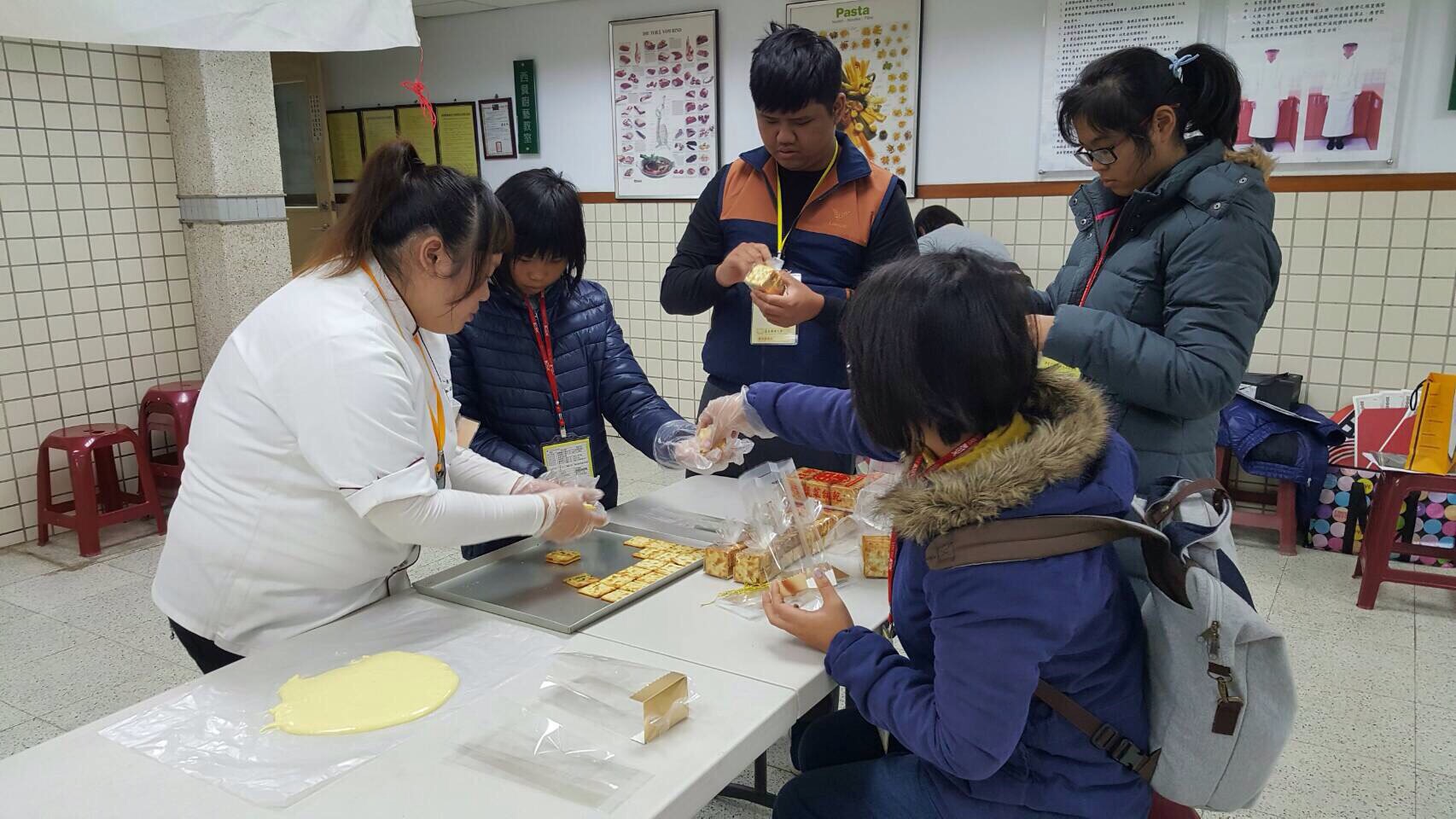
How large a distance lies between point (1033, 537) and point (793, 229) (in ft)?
4.51

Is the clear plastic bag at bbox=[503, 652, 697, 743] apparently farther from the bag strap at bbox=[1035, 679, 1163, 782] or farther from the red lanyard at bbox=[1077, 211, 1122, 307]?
the red lanyard at bbox=[1077, 211, 1122, 307]

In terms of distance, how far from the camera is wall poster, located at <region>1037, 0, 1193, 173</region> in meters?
3.79

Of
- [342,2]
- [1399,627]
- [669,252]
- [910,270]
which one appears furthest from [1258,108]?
[342,2]

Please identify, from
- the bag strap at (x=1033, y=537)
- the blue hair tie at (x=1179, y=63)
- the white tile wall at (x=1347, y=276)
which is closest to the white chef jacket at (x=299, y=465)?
the bag strap at (x=1033, y=537)

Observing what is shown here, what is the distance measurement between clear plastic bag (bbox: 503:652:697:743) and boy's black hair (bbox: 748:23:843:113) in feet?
4.54

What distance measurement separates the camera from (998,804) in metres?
1.16

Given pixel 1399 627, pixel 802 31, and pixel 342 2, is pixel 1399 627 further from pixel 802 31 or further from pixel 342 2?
pixel 342 2

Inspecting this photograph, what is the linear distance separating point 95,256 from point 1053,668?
4469mm

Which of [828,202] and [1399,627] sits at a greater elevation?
[828,202]

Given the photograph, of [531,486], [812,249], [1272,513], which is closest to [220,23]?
[812,249]

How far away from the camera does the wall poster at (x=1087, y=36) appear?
3795 millimetres

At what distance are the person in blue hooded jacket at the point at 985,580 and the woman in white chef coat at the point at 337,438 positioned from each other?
2.22 feet

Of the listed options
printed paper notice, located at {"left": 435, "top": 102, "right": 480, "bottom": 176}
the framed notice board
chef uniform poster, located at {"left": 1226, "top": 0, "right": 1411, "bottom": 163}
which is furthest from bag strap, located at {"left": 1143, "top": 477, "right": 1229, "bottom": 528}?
the framed notice board

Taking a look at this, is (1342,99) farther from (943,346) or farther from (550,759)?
(550,759)
